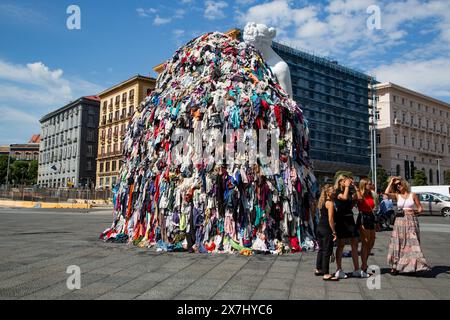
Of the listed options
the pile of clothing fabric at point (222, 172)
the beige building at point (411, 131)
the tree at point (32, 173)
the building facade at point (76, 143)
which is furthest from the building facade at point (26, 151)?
the pile of clothing fabric at point (222, 172)

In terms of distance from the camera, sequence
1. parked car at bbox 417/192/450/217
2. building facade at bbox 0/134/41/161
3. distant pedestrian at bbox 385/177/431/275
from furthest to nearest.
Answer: building facade at bbox 0/134/41/161 → parked car at bbox 417/192/450/217 → distant pedestrian at bbox 385/177/431/275

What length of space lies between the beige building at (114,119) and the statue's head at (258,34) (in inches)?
1945

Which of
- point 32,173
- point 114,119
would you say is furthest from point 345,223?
point 32,173

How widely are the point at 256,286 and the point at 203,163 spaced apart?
3499 mm

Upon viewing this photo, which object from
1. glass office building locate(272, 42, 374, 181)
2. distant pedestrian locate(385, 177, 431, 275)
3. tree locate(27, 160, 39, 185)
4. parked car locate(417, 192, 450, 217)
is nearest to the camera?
distant pedestrian locate(385, 177, 431, 275)

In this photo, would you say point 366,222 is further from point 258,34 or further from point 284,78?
point 258,34

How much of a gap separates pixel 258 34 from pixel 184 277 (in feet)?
24.5

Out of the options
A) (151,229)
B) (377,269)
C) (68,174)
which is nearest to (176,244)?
(151,229)

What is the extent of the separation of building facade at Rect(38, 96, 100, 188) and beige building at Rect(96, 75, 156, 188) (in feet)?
11.3

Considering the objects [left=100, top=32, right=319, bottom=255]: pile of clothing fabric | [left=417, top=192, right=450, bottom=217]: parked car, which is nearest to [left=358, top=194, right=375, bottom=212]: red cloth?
[left=100, top=32, right=319, bottom=255]: pile of clothing fabric

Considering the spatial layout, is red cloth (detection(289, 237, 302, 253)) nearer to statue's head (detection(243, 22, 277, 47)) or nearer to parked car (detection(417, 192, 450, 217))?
statue's head (detection(243, 22, 277, 47))

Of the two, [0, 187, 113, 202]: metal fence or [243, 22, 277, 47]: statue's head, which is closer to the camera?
[243, 22, 277, 47]: statue's head

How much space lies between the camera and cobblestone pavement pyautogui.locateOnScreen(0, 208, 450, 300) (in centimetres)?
479

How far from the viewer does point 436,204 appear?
23.2 m
